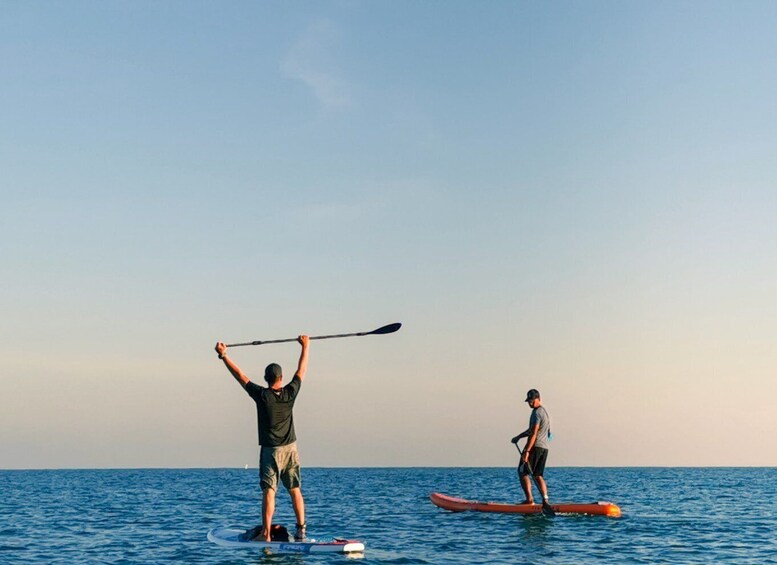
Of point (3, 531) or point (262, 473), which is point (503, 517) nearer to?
point (262, 473)

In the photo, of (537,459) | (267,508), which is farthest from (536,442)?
(267,508)

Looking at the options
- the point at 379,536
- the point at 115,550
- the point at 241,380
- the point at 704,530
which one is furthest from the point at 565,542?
the point at 115,550

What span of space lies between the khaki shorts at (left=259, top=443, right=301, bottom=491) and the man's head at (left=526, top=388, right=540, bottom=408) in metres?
7.90

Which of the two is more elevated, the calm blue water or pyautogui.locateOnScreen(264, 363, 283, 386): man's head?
pyautogui.locateOnScreen(264, 363, 283, 386): man's head

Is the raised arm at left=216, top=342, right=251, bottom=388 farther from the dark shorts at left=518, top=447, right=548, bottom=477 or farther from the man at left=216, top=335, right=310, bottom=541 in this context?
the dark shorts at left=518, top=447, right=548, bottom=477

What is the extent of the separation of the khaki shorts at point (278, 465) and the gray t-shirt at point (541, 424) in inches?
312

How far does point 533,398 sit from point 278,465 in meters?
8.36

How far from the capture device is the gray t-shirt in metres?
21.1

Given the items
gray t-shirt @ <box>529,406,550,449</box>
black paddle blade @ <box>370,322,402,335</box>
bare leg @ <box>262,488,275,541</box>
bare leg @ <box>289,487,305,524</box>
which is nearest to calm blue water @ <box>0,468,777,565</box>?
bare leg @ <box>262,488,275,541</box>

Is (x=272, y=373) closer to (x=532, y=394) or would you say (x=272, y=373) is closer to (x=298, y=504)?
(x=298, y=504)

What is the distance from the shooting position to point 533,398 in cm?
2106

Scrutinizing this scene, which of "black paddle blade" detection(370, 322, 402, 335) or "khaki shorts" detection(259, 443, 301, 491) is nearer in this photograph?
"khaki shorts" detection(259, 443, 301, 491)

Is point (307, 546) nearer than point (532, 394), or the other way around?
point (307, 546)

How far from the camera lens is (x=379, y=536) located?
18.7m
